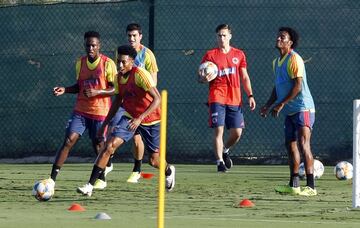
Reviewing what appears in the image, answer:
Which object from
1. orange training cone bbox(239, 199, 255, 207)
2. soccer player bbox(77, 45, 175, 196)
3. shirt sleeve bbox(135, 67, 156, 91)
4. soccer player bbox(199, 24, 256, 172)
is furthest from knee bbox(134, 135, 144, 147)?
orange training cone bbox(239, 199, 255, 207)

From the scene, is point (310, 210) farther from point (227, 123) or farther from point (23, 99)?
point (23, 99)

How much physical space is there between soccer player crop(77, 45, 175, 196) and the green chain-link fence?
22.5ft

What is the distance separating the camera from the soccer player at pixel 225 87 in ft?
59.0

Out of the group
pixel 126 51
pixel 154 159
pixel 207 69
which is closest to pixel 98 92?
pixel 154 159

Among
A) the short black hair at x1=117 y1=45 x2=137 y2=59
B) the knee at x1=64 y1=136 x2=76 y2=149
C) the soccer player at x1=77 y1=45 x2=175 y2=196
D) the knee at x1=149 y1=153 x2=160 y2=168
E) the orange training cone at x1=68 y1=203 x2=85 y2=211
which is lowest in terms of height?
the orange training cone at x1=68 y1=203 x2=85 y2=211

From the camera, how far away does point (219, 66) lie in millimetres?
18156

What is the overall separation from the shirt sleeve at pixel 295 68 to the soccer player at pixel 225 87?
3716 millimetres

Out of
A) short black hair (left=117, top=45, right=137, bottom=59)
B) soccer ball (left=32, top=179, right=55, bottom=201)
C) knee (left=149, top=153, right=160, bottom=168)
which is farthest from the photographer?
knee (left=149, top=153, right=160, bottom=168)

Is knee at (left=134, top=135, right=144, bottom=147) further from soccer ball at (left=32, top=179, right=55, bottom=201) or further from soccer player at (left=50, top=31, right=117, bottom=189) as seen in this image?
soccer ball at (left=32, top=179, right=55, bottom=201)

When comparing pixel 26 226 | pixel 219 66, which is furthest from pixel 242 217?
pixel 219 66

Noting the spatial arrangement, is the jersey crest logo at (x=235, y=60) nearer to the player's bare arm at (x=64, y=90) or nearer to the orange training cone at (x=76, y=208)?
the player's bare arm at (x=64, y=90)

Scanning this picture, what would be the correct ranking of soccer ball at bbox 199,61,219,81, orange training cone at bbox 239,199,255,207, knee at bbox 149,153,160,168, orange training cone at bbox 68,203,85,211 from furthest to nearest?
1. soccer ball at bbox 199,61,219,81
2. knee at bbox 149,153,160,168
3. orange training cone at bbox 239,199,255,207
4. orange training cone at bbox 68,203,85,211

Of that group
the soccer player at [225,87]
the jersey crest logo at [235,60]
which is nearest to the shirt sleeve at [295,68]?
the soccer player at [225,87]

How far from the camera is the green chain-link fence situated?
67.8 feet
